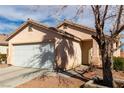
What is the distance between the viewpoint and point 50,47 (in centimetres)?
1583

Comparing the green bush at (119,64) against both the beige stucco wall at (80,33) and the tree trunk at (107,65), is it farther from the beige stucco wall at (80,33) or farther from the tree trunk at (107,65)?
the tree trunk at (107,65)

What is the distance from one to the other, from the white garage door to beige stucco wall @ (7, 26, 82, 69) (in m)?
0.45

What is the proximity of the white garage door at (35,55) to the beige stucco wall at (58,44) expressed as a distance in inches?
17.9

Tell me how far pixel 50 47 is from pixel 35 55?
1771 mm

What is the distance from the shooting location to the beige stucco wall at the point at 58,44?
15.4 m

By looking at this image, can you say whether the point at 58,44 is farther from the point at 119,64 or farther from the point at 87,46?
the point at 119,64

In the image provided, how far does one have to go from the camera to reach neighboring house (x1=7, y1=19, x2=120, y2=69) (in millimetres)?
15578

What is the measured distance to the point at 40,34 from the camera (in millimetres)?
16547

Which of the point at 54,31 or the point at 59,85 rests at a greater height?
the point at 54,31

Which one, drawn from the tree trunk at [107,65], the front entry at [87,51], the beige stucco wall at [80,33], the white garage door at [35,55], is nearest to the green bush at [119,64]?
the front entry at [87,51]

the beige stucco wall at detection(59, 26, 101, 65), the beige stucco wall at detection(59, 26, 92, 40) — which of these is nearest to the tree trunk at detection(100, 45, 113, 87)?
the beige stucco wall at detection(59, 26, 101, 65)
